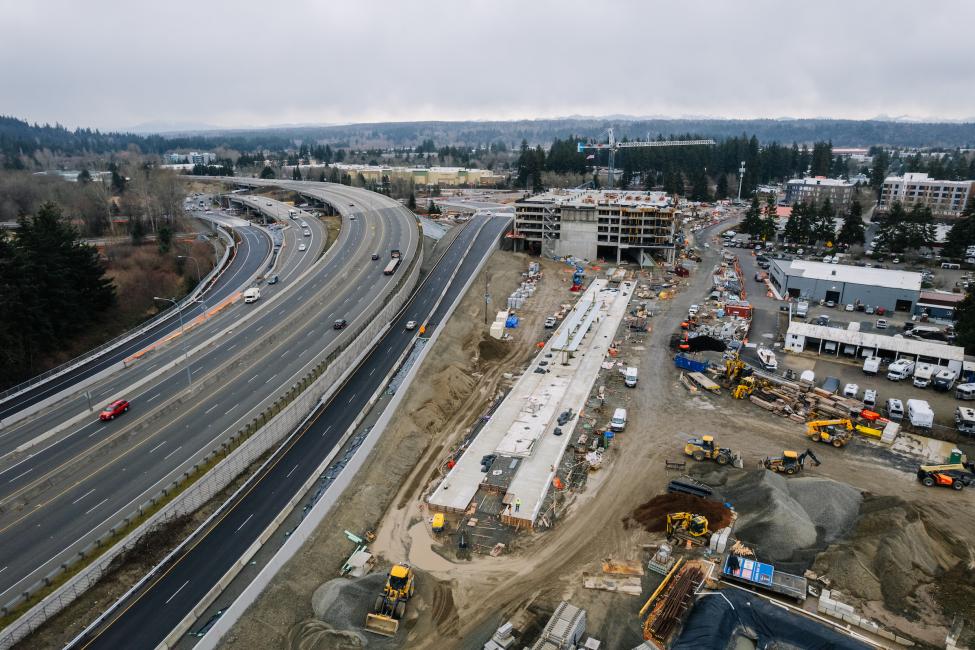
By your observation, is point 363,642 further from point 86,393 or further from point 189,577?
point 86,393

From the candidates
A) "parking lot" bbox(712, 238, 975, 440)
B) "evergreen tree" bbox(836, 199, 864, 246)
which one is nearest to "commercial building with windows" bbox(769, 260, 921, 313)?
"parking lot" bbox(712, 238, 975, 440)

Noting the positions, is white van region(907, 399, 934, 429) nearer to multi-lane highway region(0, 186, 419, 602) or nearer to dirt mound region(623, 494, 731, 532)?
dirt mound region(623, 494, 731, 532)

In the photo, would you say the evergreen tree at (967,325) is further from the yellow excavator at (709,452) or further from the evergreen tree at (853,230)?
the evergreen tree at (853,230)

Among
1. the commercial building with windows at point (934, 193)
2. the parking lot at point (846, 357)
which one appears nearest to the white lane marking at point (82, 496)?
the parking lot at point (846, 357)

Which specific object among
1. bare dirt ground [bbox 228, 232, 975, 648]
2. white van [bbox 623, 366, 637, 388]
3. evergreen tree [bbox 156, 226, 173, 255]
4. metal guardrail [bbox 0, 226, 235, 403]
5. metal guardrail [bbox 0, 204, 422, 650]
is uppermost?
evergreen tree [bbox 156, 226, 173, 255]

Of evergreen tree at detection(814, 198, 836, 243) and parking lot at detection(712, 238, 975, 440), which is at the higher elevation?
evergreen tree at detection(814, 198, 836, 243)

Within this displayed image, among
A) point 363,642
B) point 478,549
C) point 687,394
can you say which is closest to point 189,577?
point 363,642
